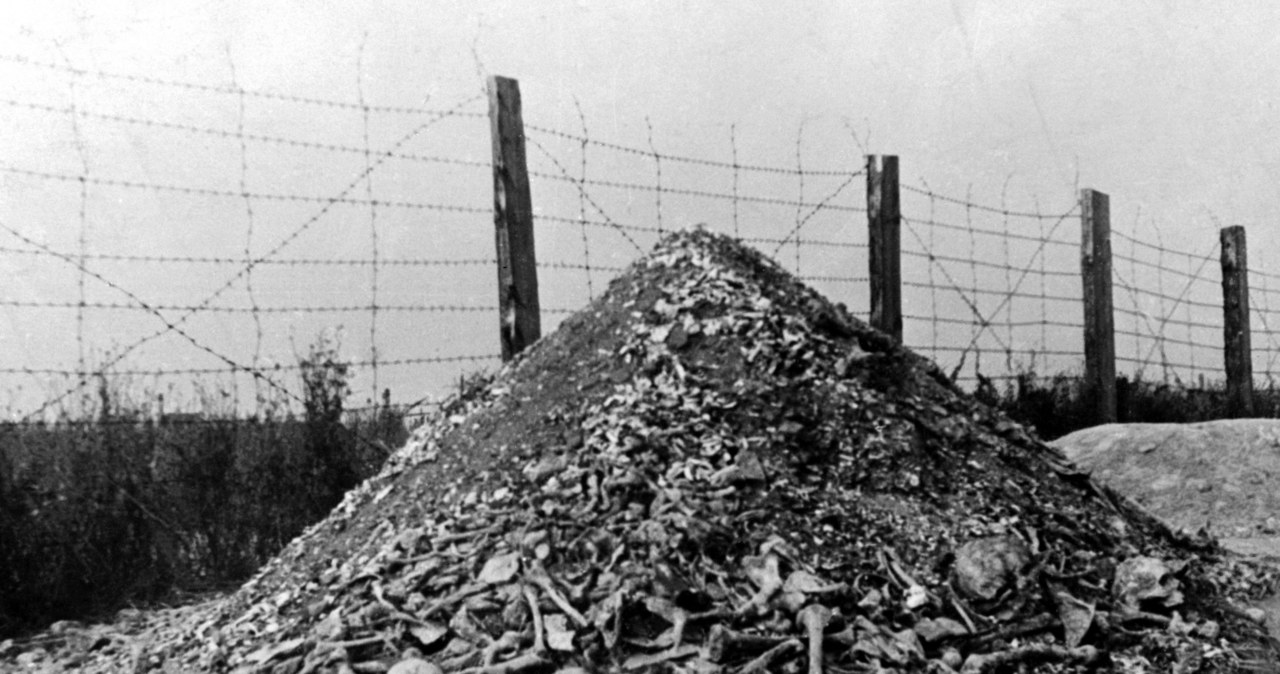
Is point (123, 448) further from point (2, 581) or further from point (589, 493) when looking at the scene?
point (589, 493)

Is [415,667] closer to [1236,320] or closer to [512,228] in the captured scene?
[512,228]

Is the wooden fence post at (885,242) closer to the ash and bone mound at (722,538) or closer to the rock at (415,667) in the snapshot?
the ash and bone mound at (722,538)

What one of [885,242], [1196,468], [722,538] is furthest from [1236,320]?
[722,538]

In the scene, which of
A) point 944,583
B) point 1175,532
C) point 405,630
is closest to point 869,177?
point 1175,532

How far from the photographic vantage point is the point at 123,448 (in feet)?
15.7

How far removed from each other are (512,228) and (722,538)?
263cm

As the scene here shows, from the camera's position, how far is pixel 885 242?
7.20 m

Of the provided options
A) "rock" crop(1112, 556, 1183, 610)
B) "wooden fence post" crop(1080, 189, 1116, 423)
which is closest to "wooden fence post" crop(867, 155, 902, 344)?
"wooden fence post" crop(1080, 189, 1116, 423)

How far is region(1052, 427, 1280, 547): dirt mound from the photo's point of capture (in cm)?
638

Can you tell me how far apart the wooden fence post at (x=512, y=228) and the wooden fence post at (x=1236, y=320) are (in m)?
7.78

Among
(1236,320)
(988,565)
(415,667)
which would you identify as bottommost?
(415,667)

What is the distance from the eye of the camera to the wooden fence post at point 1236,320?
1064cm

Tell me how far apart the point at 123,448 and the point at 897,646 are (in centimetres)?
333

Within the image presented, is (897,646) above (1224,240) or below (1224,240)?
below
